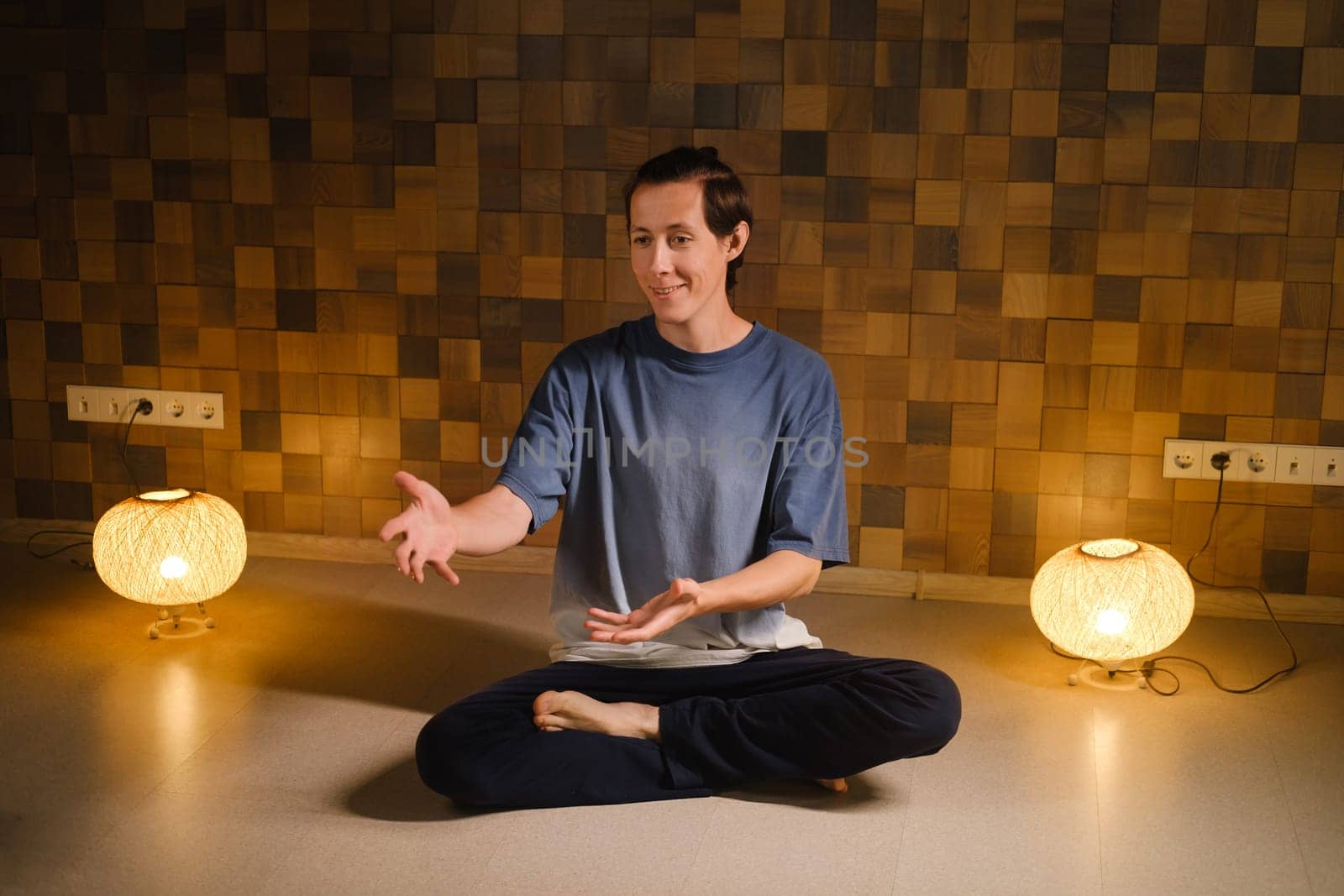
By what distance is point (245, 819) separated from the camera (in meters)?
2.35

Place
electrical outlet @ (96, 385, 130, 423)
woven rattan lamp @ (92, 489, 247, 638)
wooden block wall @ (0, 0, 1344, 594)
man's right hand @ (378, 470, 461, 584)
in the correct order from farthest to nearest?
electrical outlet @ (96, 385, 130, 423)
wooden block wall @ (0, 0, 1344, 594)
woven rattan lamp @ (92, 489, 247, 638)
man's right hand @ (378, 470, 461, 584)

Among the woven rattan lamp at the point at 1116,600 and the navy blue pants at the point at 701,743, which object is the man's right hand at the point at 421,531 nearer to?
the navy blue pants at the point at 701,743

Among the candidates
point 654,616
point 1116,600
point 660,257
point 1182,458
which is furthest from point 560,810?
point 1182,458

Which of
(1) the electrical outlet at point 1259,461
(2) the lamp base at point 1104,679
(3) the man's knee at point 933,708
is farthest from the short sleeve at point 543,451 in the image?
(1) the electrical outlet at point 1259,461

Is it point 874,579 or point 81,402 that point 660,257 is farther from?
point 81,402

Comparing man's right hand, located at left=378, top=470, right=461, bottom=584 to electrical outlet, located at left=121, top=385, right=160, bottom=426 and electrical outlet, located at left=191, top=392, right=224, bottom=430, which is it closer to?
electrical outlet, located at left=191, top=392, right=224, bottom=430

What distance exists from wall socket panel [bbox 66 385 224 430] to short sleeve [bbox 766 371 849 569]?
1.77m

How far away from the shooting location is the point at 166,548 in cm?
307

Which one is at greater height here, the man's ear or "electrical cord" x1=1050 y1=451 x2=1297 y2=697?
the man's ear

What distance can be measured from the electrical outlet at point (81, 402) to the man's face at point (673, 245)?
1882mm

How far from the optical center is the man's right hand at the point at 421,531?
214cm

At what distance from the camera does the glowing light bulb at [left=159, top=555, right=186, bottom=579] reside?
3.08 metres

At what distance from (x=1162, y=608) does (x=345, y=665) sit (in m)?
1.67

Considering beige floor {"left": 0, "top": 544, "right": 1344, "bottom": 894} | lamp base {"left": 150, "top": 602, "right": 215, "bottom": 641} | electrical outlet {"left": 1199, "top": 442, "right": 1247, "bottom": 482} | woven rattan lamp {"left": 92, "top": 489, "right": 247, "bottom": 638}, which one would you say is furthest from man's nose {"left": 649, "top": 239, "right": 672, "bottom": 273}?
electrical outlet {"left": 1199, "top": 442, "right": 1247, "bottom": 482}
